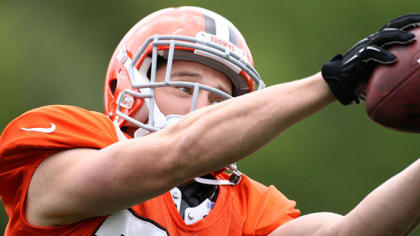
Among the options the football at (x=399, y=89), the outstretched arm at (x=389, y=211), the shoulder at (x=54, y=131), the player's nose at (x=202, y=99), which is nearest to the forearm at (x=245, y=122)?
the football at (x=399, y=89)

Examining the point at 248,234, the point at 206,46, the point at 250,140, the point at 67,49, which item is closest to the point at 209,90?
the point at 206,46

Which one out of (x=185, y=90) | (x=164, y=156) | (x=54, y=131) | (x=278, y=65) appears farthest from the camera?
(x=278, y=65)

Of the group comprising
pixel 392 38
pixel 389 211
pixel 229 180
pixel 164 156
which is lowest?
pixel 229 180

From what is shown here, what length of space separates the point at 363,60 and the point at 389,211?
644 mm

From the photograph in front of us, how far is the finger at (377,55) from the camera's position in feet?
5.97

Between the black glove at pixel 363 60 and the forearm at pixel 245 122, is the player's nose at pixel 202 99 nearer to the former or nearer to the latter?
the forearm at pixel 245 122

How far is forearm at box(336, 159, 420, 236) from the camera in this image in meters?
2.24

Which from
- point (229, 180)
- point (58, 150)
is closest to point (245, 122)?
point (58, 150)

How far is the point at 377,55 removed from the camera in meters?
1.82

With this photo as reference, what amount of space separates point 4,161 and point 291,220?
3.16 ft

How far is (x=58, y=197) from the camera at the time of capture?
7.20 feet

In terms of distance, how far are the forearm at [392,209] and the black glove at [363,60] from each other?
0.47 meters

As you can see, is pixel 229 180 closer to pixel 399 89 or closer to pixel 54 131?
pixel 54 131

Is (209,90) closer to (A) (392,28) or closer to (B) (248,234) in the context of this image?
(B) (248,234)
